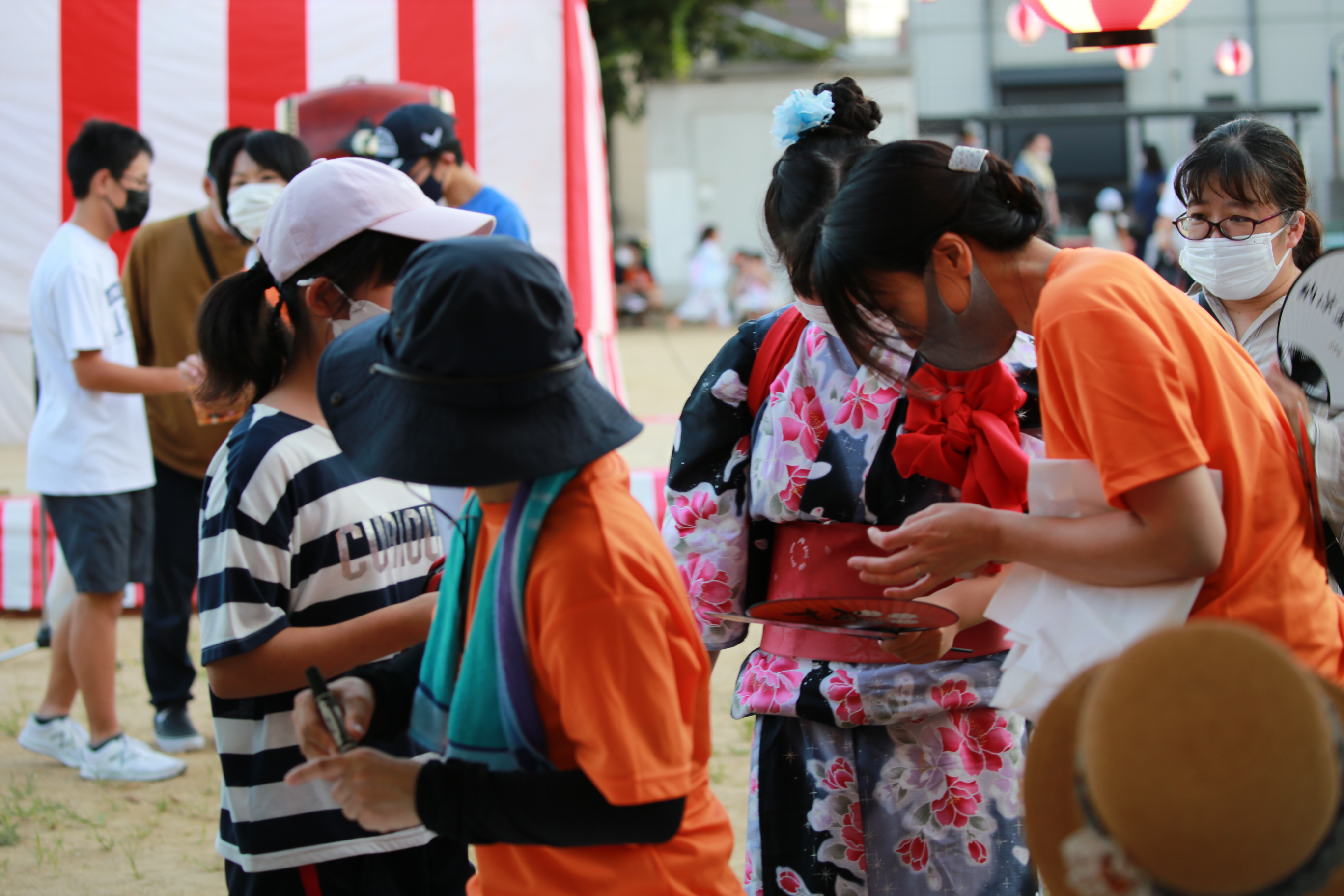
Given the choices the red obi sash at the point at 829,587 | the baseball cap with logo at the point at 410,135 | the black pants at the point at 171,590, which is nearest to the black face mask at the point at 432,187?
the baseball cap with logo at the point at 410,135

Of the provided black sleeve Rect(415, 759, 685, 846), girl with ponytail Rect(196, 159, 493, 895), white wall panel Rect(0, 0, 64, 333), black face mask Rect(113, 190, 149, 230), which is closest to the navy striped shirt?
girl with ponytail Rect(196, 159, 493, 895)

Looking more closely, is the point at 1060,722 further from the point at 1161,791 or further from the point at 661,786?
the point at 661,786

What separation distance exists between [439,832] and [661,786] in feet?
0.78

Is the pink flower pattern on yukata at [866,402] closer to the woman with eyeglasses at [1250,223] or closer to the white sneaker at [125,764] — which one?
the woman with eyeglasses at [1250,223]

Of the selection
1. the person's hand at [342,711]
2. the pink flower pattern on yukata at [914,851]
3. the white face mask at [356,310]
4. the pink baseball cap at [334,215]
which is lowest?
the pink flower pattern on yukata at [914,851]

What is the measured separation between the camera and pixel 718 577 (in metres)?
1.95

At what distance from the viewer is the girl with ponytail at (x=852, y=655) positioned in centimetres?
179

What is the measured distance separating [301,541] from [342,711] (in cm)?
35

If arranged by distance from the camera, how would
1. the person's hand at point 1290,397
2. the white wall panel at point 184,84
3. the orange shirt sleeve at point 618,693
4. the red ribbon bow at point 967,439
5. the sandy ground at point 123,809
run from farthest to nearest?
the white wall panel at point 184,84 → the sandy ground at point 123,809 → the red ribbon bow at point 967,439 → the person's hand at point 1290,397 → the orange shirt sleeve at point 618,693

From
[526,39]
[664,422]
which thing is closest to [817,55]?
[664,422]

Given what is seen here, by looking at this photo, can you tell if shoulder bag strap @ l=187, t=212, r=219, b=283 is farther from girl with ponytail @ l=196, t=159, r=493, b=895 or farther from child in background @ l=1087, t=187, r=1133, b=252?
child in background @ l=1087, t=187, r=1133, b=252

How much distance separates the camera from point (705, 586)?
1944mm

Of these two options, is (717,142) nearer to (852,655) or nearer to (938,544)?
(852,655)

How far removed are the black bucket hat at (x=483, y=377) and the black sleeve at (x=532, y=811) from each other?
0.30 meters
